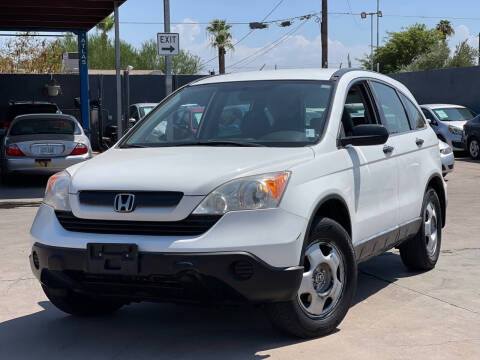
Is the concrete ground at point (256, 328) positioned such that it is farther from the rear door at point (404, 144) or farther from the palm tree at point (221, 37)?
the palm tree at point (221, 37)

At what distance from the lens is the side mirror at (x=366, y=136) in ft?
18.0

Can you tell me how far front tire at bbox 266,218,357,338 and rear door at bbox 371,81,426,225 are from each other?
1.30 m

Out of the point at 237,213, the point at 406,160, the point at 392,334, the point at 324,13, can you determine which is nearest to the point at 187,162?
the point at 237,213

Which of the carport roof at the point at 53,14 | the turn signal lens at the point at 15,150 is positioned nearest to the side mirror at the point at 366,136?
the turn signal lens at the point at 15,150

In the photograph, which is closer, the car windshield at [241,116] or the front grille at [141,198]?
the front grille at [141,198]

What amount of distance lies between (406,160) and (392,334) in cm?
182

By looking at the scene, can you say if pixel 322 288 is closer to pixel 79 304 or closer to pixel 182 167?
pixel 182 167

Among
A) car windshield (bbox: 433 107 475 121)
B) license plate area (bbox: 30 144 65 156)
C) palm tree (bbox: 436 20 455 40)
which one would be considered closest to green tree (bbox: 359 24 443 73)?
palm tree (bbox: 436 20 455 40)

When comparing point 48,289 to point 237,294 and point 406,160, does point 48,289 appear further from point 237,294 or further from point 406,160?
point 406,160

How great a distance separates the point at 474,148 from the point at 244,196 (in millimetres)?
17506

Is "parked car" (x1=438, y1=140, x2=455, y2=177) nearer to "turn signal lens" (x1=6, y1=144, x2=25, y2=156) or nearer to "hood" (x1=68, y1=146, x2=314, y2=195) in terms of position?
"turn signal lens" (x1=6, y1=144, x2=25, y2=156)

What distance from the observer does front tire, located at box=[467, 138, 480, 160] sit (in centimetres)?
2084

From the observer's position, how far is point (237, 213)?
4496 mm

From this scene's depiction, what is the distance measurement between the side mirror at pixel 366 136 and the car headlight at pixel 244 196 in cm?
100
